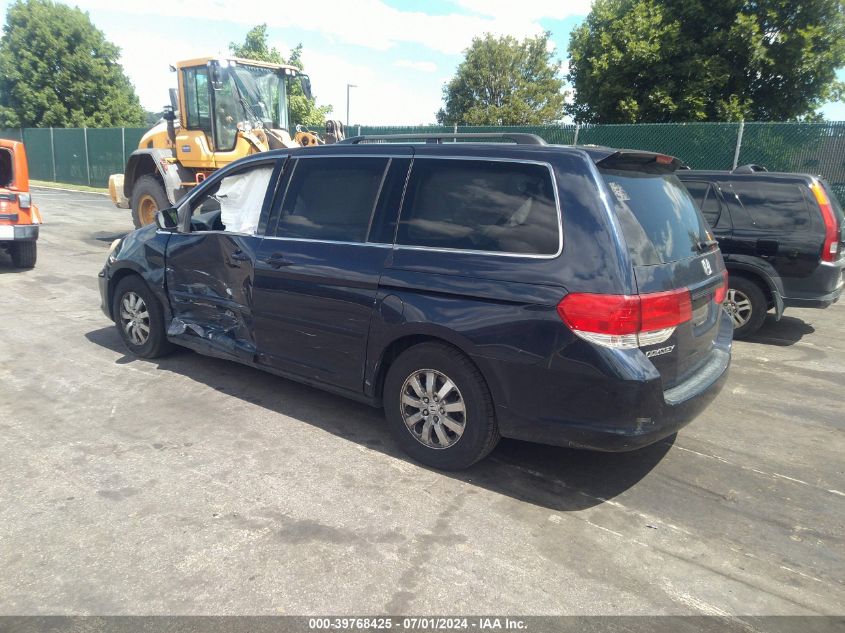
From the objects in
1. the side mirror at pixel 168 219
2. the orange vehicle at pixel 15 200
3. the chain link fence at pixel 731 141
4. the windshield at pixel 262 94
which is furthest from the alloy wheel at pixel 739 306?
the orange vehicle at pixel 15 200

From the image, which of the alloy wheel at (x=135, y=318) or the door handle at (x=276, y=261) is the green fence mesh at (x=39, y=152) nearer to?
the alloy wheel at (x=135, y=318)

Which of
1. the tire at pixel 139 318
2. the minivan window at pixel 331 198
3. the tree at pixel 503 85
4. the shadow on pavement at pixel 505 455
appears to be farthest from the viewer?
the tree at pixel 503 85

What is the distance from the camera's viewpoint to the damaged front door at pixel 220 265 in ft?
15.4

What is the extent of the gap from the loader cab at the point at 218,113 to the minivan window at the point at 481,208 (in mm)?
8383

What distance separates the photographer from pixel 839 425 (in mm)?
4625

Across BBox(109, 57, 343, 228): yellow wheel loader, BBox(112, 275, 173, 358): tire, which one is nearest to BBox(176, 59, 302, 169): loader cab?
BBox(109, 57, 343, 228): yellow wheel loader

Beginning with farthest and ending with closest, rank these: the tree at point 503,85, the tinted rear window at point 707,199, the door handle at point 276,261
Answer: the tree at point 503,85 < the tinted rear window at point 707,199 < the door handle at point 276,261

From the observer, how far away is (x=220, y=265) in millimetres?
4809

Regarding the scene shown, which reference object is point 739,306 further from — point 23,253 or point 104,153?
point 104,153

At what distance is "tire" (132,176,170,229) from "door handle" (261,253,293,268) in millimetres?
8041

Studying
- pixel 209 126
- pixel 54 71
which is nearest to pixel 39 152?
pixel 54 71

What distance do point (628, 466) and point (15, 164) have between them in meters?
9.22

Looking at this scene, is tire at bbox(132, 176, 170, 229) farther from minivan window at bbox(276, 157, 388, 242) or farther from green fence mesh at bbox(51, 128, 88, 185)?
green fence mesh at bbox(51, 128, 88, 185)

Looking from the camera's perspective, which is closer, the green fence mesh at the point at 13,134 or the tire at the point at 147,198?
the tire at the point at 147,198
